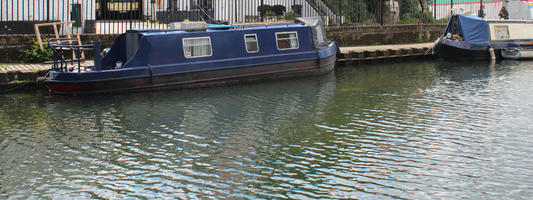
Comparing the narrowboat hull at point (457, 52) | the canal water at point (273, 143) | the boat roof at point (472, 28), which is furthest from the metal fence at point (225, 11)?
the canal water at point (273, 143)

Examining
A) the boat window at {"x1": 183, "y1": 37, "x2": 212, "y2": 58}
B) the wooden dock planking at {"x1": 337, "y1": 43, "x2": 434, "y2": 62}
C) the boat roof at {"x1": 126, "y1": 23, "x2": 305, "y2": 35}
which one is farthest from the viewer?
the wooden dock planking at {"x1": 337, "y1": 43, "x2": 434, "y2": 62}

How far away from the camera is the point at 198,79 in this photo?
1633cm

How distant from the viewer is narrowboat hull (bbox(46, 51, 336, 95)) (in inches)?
590

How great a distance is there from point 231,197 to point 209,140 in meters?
3.07

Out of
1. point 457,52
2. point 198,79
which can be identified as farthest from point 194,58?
point 457,52

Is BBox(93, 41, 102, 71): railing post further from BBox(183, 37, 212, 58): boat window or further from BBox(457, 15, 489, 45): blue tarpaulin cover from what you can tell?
BBox(457, 15, 489, 45): blue tarpaulin cover

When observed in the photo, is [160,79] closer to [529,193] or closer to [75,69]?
[75,69]

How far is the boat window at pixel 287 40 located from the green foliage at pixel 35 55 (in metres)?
6.44

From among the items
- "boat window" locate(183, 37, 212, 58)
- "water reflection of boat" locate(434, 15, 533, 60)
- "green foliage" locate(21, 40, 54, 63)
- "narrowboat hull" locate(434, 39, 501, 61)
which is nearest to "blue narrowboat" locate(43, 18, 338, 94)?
"boat window" locate(183, 37, 212, 58)

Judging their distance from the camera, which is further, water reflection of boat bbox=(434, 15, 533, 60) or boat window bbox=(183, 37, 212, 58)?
water reflection of boat bbox=(434, 15, 533, 60)

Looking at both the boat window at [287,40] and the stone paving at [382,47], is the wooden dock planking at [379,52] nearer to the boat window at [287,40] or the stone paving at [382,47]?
the stone paving at [382,47]

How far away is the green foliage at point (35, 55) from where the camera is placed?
17.1 meters

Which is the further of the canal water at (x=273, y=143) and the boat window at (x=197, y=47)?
the boat window at (x=197, y=47)

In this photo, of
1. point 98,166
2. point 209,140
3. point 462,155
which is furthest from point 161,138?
point 462,155
